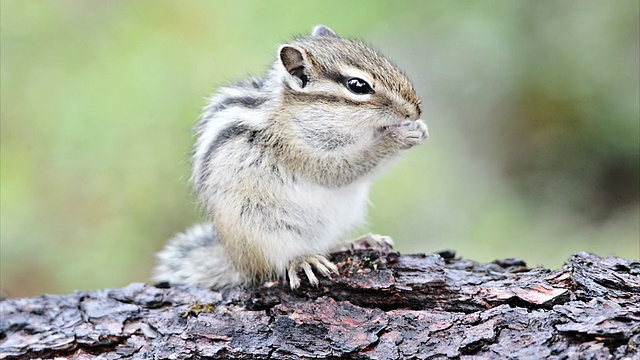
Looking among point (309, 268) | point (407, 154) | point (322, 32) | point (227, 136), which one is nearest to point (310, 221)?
point (309, 268)

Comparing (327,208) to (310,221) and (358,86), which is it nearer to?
(310,221)

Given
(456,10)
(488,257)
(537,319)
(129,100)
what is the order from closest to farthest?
(537,319) → (488,257) → (129,100) → (456,10)

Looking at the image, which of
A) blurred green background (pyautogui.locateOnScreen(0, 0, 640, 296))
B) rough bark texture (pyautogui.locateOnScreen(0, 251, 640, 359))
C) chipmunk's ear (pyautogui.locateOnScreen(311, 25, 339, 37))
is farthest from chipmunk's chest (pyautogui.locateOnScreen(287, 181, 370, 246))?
blurred green background (pyautogui.locateOnScreen(0, 0, 640, 296))

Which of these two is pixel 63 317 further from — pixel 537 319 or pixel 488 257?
pixel 488 257

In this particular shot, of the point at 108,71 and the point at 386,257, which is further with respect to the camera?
the point at 108,71

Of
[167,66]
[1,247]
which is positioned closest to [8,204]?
[1,247]

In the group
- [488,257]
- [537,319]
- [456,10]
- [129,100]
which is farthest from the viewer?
[456,10]

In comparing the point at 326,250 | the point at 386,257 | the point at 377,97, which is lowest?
the point at 386,257
